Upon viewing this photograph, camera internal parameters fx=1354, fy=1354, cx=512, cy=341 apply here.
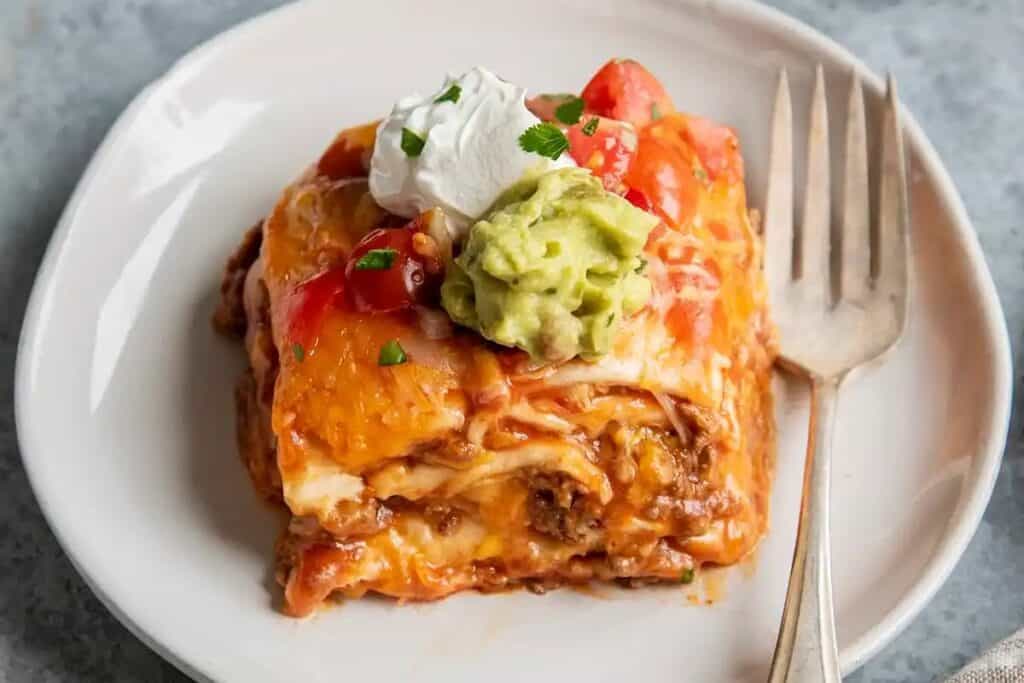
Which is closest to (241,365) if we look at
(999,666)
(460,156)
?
(460,156)

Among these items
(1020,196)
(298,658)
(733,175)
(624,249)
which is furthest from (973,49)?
(298,658)

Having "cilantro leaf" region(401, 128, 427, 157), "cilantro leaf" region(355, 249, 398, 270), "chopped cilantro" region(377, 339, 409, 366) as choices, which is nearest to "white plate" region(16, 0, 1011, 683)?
"chopped cilantro" region(377, 339, 409, 366)

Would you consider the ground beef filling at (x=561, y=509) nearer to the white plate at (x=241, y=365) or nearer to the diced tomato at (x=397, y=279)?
the white plate at (x=241, y=365)

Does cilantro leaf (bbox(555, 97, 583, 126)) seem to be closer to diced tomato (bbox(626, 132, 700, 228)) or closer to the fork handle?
diced tomato (bbox(626, 132, 700, 228))

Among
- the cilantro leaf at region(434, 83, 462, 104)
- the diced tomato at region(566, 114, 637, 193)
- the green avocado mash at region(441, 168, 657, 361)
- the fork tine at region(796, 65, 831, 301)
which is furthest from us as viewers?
the fork tine at region(796, 65, 831, 301)

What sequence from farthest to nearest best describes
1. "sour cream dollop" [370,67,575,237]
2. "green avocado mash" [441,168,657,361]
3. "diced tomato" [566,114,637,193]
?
"diced tomato" [566,114,637,193], "sour cream dollop" [370,67,575,237], "green avocado mash" [441,168,657,361]

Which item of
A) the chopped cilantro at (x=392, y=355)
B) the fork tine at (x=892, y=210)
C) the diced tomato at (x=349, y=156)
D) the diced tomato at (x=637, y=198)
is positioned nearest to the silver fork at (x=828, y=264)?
the fork tine at (x=892, y=210)

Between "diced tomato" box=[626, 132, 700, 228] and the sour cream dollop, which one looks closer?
the sour cream dollop
